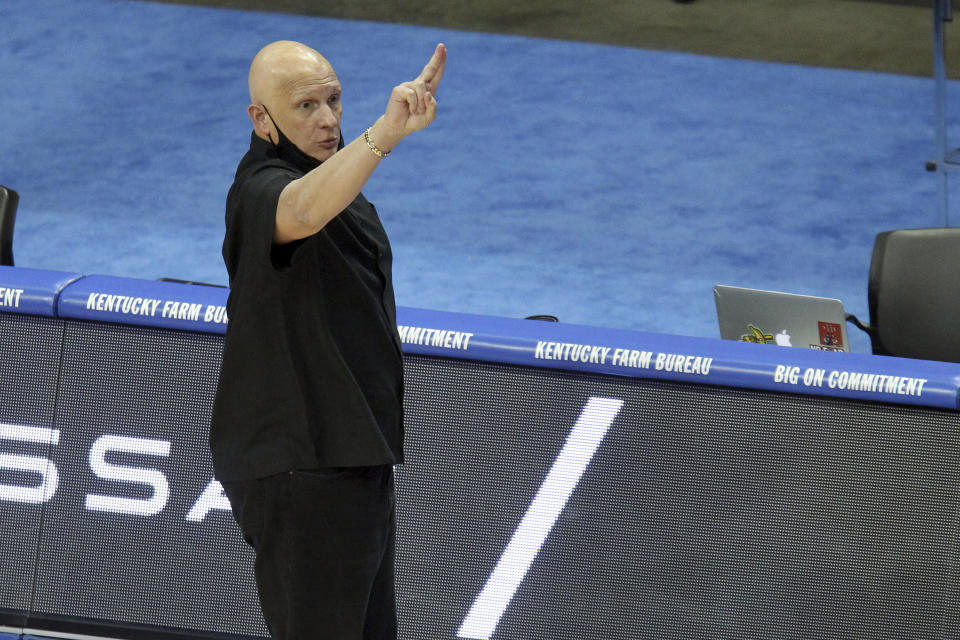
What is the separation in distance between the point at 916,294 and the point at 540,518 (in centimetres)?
195

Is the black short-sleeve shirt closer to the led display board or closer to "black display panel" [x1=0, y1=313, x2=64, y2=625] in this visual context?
the led display board

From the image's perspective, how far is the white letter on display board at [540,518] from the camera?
125 inches

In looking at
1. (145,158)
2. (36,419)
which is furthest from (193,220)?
(36,419)

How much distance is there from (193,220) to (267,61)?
4682mm

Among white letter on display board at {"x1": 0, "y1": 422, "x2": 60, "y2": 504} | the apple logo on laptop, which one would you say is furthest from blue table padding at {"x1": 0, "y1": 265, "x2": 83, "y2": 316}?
the apple logo on laptop

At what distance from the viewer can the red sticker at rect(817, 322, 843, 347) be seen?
12.3ft

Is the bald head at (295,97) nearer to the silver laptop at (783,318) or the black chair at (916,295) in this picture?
the silver laptop at (783,318)

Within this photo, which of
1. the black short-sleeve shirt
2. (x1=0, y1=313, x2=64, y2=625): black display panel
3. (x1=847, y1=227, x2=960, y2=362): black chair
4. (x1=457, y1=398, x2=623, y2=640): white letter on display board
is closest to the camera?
the black short-sleeve shirt

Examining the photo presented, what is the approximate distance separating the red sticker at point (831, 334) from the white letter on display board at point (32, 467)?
2.07m

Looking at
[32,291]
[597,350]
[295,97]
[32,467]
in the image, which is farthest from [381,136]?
[32,467]

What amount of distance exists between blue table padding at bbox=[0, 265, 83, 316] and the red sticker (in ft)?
6.64

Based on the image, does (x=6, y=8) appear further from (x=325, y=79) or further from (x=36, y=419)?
(x=325, y=79)

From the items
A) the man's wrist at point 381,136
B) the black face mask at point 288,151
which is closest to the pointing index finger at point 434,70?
the man's wrist at point 381,136

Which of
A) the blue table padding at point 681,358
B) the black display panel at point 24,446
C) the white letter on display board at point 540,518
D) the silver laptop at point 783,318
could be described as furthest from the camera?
the silver laptop at point 783,318
